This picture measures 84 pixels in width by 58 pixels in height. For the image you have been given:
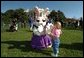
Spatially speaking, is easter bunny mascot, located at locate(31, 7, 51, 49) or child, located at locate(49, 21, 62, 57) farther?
easter bunny mascot, located at locate(31, 7, 51, 49)

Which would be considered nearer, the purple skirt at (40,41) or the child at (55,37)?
the child at (55,37)

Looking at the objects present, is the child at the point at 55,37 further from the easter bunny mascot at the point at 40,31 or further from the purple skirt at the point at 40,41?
the purple skirt at the point at 40,41

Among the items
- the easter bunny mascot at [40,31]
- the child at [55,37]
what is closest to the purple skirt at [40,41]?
the easter bunny mascot at [40,31]

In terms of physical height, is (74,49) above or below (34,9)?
below

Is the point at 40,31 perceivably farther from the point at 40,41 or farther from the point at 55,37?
the point at 55,37

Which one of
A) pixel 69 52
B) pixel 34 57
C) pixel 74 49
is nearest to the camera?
pixel 34 57

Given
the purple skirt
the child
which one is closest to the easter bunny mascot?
the purple skirt

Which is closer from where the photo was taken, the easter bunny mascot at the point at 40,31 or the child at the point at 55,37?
the child at the point at 55,37

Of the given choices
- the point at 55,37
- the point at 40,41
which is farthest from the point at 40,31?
the point at 55,37

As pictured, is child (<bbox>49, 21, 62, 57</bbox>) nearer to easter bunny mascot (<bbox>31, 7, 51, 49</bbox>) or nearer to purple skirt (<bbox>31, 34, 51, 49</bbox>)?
easter bunny mascot (<bbox>31, 7, 51, 49</bbox>)

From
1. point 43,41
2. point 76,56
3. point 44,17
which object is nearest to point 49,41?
point 43,41

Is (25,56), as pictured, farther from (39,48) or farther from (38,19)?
(38,19)

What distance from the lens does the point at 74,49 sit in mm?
10977

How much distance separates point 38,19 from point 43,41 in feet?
3.24
